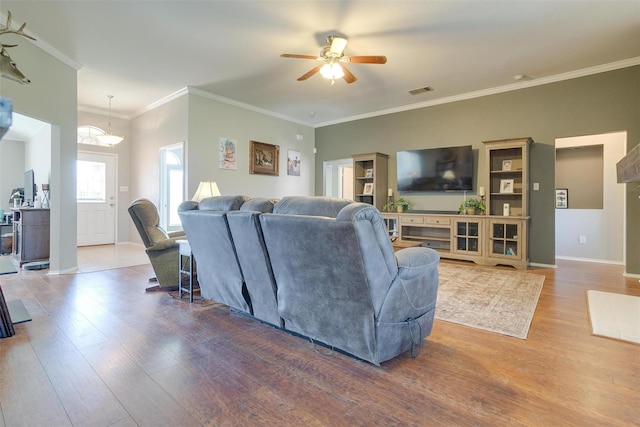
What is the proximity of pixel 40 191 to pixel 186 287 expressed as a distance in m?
4.22

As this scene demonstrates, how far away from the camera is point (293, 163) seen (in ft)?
23.9

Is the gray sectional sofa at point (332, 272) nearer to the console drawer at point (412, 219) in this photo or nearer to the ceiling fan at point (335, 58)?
the ceiling fan at point (335, 58)

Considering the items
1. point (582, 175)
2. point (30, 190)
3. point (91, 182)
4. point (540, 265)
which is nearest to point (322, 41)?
point (540, 265)

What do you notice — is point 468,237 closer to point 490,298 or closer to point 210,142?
point 490,298

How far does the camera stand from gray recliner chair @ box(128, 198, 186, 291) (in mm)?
3312

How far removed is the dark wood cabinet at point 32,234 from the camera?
4.70 metres

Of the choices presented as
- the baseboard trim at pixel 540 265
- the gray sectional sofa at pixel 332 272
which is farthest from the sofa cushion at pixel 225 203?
the baseboard trim at pixel 540 265

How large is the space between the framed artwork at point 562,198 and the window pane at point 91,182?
897cm

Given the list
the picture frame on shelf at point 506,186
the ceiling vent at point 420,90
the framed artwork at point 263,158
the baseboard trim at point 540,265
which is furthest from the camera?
the framed artwork at point 263,158

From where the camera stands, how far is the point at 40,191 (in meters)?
5.58

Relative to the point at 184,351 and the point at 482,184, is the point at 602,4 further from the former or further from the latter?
the point at 184,351

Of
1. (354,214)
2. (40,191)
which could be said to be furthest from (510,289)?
(40,191)

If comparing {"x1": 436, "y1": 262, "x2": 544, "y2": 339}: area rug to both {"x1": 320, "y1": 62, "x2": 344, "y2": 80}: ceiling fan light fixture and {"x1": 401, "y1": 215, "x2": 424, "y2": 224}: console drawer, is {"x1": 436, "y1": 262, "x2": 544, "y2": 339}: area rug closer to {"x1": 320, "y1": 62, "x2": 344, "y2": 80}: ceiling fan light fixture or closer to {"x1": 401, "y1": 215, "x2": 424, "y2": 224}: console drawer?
→ {"x1": 401, "y1": 215, "x2": 424, "y2": 224}: console drawer

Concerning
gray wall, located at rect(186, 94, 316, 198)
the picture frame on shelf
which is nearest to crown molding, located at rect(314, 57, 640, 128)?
the picture frame on shelf
